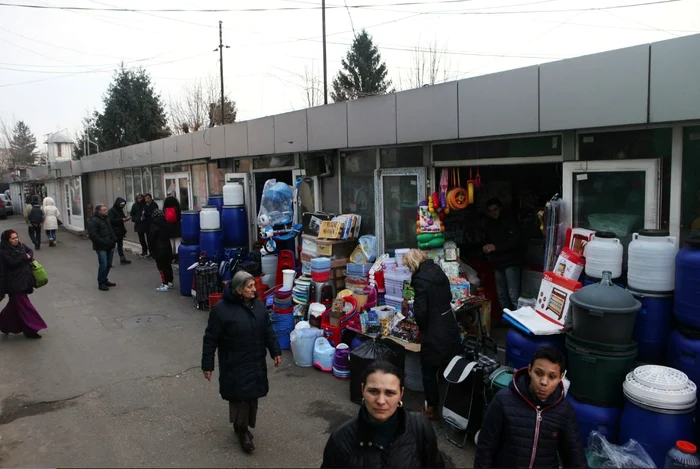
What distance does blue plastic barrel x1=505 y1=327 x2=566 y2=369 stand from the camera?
471 cm

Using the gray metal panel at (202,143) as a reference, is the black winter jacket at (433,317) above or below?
below

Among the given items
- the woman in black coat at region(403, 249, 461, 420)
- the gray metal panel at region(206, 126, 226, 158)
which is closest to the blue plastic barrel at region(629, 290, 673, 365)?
Answer: the woman in black coat at region(403, 249, 461, 420)

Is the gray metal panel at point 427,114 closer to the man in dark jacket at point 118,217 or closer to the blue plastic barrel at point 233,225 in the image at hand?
the blue plastic barrel at point 233,225

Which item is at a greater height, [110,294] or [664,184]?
[664,184]

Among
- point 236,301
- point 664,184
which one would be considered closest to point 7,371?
point 236,301

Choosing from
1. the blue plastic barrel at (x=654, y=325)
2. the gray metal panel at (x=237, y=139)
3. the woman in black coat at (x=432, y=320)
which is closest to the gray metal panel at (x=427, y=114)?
the woman in black coat at (x=432, y=320)

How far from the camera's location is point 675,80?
429cm

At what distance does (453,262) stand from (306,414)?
9.37ft

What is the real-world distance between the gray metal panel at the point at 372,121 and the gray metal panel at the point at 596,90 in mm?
2437

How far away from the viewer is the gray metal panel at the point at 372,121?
24.0ft

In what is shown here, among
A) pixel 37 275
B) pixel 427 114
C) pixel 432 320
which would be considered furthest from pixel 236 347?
pixel 37 275

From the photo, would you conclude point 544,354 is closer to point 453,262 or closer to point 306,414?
point 306,414

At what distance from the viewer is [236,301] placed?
466cm

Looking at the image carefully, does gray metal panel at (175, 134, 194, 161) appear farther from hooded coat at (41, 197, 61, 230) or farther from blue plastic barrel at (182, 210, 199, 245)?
hooded coat at (41, 197, 61, 230)
